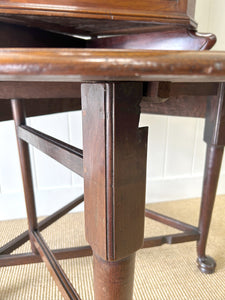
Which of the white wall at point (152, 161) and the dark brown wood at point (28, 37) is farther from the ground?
the dark brown wood at point (28, 37)

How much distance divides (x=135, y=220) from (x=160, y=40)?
46 centimetres

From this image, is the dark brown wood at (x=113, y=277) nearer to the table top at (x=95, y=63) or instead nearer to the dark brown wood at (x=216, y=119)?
the table top at (x=95, y=63)

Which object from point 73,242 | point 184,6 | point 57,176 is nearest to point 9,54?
point 184,6

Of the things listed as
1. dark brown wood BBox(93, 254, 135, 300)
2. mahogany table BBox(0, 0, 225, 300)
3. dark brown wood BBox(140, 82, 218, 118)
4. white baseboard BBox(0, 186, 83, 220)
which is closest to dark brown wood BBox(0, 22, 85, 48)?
mahogany table BBox(0, 0, 225, 300)

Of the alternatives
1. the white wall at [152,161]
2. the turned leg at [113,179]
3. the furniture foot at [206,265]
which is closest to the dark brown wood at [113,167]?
the turned leg at [113,179]

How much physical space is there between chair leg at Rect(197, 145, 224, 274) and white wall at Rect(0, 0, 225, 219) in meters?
0.47

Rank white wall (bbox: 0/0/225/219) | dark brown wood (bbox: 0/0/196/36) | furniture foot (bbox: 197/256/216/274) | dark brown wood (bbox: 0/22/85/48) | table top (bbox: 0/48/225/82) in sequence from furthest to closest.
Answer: white wall (bbox: 0/0/225/219)
furniture foot (bbox: 197/256/216/274)
dark brown wood (bbox: 0/22/85/48)
dark brown wood (bbox: 0/0/196/36)
table top (bbox: 0/48/225/82)

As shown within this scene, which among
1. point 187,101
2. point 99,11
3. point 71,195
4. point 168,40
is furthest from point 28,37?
point 71,195

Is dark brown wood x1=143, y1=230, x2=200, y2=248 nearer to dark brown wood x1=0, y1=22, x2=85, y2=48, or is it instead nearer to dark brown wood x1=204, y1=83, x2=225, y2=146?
dark brown wood x1=204, y1=83, x2=225, y2=146

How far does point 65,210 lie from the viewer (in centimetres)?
87

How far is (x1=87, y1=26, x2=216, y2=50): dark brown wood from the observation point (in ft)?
1.82

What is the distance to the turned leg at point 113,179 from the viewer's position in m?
0.26

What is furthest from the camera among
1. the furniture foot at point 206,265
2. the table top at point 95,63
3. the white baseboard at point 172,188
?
the white baseboard at point 172,188

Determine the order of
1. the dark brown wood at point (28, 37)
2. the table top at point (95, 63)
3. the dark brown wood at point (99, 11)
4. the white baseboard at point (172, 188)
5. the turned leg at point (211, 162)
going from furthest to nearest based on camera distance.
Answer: the white baseboard at point (172, 188) < the turned leg at point (211, 162) < the dark brown wood at point (28, 37) < the dark brown wood at point (99, 11) < the table top at point (95, 63)
